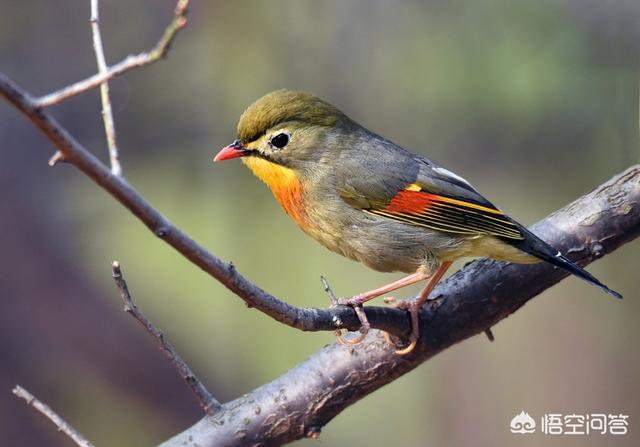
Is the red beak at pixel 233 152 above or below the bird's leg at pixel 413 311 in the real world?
above

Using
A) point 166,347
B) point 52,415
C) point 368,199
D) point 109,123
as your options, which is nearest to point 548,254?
point 368,199

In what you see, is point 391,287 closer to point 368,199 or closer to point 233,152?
point 368,199

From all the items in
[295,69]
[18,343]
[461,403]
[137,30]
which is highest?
[137,30]

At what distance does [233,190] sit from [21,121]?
2.12 metres

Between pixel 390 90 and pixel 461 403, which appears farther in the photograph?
pixel 390 90

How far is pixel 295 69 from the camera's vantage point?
750 cm

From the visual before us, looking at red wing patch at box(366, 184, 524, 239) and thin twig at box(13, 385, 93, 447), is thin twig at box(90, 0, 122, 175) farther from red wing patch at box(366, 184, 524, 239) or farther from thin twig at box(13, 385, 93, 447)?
red wing patch at box(366, 184, 524, 239)

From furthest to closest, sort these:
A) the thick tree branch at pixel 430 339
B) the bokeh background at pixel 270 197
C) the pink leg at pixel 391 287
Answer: the bokeh background at pixel 270 197, the thick tree branch at pixel 430 339, the pink leg at pixel 391 287

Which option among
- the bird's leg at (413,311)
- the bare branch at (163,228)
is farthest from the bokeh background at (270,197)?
the bare branch at (163,228)

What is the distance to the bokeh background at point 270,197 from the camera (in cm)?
557

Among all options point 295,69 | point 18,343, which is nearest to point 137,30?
point 295,69

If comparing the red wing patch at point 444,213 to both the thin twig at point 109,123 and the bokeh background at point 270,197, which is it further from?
the bokeh background at point 270,197

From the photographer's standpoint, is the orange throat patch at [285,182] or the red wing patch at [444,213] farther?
the orange throat patch at [285,182]

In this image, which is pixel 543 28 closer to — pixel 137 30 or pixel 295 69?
pixel 295 69
